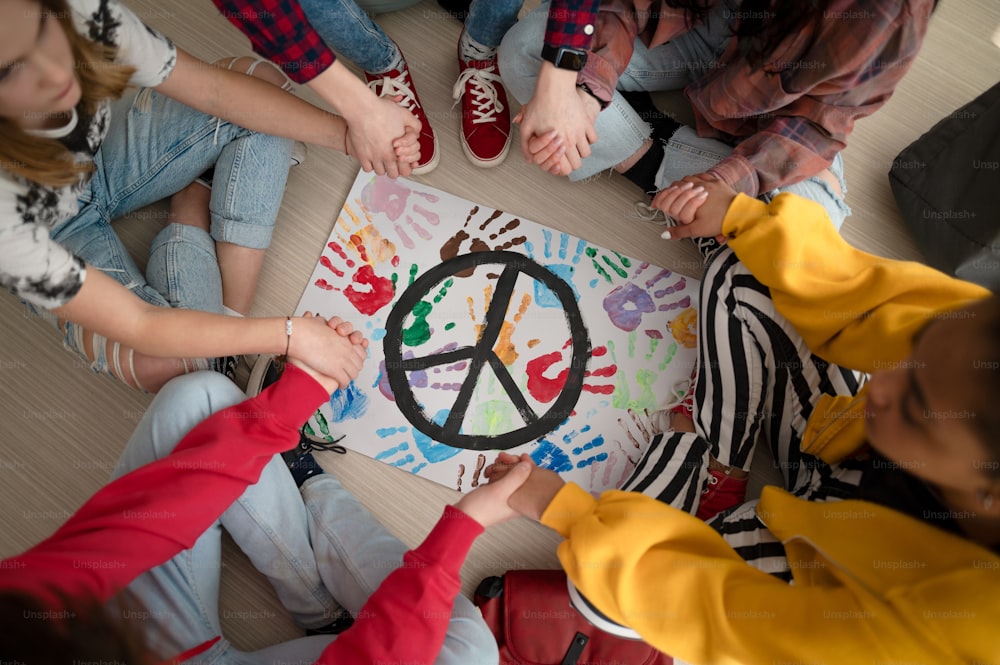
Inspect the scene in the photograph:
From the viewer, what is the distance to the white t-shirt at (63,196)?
64 centimetres

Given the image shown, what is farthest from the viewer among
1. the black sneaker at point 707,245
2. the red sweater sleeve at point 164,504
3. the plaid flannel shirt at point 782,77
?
the black sneaker at point 707,245

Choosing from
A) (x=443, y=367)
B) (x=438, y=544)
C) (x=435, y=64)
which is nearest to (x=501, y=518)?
(x=438, y=544)

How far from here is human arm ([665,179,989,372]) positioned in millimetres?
676

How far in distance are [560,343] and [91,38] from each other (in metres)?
0.67

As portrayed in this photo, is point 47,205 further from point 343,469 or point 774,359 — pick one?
point 774,359

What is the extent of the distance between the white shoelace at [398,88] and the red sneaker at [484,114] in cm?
7

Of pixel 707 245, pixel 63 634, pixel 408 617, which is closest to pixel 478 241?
pixel 707 245

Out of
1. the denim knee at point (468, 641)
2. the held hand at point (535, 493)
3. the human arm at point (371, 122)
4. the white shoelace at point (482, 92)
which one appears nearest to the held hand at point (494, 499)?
the held hand at point (535, 493)

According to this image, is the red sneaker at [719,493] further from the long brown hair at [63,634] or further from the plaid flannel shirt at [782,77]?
the long brown hair at [63,634]

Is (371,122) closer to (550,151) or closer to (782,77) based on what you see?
(550,151)

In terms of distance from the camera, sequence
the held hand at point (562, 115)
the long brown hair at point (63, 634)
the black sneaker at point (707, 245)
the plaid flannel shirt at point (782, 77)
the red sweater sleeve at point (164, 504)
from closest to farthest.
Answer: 1. the long brown hair at point (63, 634)
2. the red sweater sleeve at point (164, 504)
3. the plaid flannel shirt at point (782, 77)
4. the held hand at point (562, 115)
5. the black sneaker at point (707, 245)

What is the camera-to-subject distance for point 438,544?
701 mm

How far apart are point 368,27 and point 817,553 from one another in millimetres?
902

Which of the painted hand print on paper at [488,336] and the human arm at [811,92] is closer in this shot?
the human arm at [811,92]
